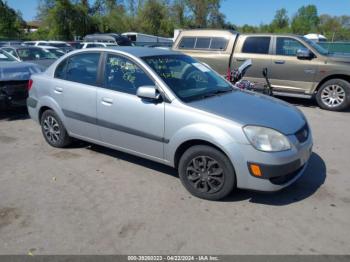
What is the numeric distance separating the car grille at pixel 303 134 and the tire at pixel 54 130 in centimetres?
342

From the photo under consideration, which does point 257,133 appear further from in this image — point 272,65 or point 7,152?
point 272,65

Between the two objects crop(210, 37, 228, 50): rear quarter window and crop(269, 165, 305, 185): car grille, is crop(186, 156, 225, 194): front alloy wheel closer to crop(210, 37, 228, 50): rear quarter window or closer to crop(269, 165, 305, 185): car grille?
crop(269, 165, 305, 185): car grille

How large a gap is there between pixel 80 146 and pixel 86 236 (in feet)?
8.79

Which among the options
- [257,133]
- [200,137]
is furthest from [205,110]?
[257,133]

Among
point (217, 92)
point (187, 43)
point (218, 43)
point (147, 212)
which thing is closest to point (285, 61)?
point (218, 43)

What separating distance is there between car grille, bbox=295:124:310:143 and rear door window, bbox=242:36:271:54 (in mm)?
5505

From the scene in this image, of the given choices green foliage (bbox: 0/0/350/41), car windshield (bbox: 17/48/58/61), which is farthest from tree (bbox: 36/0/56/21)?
car windshield (bbox: 17/48/58/61)

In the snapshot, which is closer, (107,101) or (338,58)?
(107,101)

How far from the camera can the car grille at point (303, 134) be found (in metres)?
3.91

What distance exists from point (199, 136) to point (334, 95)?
19.7 ft

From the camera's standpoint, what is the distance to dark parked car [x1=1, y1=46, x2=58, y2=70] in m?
12.1

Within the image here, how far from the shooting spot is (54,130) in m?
5.62

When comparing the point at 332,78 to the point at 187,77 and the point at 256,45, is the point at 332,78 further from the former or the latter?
the point at 187,77

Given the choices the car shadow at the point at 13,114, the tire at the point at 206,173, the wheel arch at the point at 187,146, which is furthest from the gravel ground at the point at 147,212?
the car shadow at the point at 13,114
